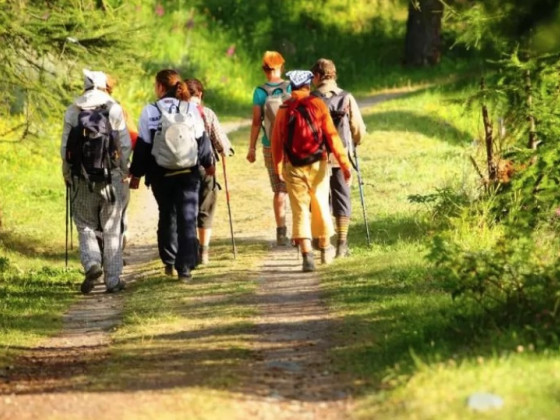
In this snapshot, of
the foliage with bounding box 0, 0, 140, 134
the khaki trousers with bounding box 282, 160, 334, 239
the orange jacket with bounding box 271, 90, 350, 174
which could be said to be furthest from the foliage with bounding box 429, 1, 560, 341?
the foliage with bounding box 0, 0, 140, 134

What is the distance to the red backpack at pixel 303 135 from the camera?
13016mm

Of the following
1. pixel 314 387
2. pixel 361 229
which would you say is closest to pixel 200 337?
pixel 314 387

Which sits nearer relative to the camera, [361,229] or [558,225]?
[558,225]

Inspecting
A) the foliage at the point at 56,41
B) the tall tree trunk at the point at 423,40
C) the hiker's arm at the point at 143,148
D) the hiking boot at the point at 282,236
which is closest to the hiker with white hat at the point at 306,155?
the hiker's arm at the point at 143,148

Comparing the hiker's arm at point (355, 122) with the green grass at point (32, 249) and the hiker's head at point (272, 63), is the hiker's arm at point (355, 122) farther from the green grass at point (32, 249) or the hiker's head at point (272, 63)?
the green grass at point (32, 249)

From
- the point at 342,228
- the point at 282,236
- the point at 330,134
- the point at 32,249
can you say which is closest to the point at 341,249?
the point at 342,228

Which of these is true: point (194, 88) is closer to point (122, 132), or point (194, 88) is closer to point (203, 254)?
point (122, 132)

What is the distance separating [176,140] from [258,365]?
3871mm

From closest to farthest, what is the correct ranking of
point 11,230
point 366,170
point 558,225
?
point 558,225, point 11,230, point 366,170

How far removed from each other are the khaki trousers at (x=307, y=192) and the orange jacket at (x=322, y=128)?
168mm

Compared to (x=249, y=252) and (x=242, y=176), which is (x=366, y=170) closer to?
(x=242, y=176)

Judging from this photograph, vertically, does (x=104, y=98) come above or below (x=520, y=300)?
above

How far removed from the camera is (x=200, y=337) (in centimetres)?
1045

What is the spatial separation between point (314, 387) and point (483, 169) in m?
7.63
